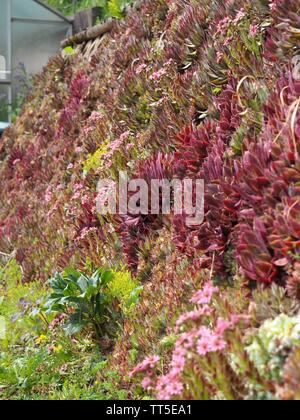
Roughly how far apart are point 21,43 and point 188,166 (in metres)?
13.7

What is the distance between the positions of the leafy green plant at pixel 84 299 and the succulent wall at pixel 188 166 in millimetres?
280

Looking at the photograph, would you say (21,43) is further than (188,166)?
Yes

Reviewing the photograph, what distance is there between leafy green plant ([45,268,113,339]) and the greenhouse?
12.7 meters

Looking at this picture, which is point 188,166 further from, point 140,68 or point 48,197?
point 48,197

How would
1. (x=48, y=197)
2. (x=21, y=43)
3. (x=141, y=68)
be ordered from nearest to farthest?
1. (x=141, y=68)
2. (x=48, y=197)
3. (x=21, y=43)

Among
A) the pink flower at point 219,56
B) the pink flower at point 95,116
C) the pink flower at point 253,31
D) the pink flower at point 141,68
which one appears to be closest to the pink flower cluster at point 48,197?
the pink flower at point 95,116

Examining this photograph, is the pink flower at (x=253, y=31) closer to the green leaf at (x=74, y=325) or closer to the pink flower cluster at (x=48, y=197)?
the green leaf at (x=74, y=325)

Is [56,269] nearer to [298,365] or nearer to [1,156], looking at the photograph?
[298,365]

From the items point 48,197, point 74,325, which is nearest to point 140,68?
point 48,197

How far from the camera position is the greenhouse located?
1716cm

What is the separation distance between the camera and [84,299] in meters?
4.78

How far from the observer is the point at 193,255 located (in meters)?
4.25
